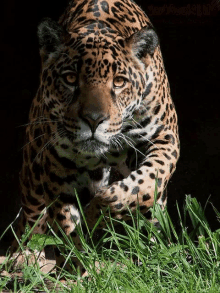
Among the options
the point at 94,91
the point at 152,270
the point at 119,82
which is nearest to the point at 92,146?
the point at 94,91

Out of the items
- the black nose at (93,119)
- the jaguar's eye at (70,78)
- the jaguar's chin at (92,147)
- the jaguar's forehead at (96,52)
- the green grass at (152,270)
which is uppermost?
the jaguar's forehead at (96,52)

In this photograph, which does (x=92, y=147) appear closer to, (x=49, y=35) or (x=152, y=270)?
(x=49, y=35)

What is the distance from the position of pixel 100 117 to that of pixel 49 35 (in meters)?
1.00

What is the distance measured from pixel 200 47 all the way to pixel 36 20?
2.03 meters

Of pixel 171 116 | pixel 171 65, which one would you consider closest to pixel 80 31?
pixel 171 116

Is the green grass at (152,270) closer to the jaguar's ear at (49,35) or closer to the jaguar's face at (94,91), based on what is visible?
the jaguar's face at (94,91)

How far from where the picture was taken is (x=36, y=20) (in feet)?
29.3

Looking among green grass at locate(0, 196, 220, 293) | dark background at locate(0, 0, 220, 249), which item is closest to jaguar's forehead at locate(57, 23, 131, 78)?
green grass at locate(0, 196, 220, 293)

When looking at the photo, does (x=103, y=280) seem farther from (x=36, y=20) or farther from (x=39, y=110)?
(x=36, y=20)

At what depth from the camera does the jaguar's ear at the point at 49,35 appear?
18.9ft

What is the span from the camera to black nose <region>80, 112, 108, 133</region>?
5.15 m

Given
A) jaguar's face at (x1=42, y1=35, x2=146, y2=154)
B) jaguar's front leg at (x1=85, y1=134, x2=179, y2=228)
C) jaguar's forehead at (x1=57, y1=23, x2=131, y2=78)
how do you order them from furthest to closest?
jaguar's forehead at (x1=57, y1=23, x2=131, y2=78), jaguar's face at (x1=42, y1=35, x2=146, y2=154), jaguar's front leg at (x1=85, y1=134, x2=179, y2=228)

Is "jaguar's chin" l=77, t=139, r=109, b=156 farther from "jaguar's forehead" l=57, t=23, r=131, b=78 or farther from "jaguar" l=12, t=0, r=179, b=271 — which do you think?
"jaguar's forehead" l=57, t=23, r=131, b=78

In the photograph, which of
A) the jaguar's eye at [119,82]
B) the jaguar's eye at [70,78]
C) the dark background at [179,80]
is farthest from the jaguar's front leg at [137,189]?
the dark background at [179,80]
